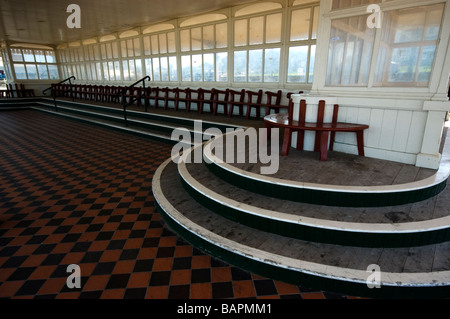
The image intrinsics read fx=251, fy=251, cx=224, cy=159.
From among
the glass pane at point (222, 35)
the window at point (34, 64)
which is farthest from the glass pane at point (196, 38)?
the window at point (34, 64)

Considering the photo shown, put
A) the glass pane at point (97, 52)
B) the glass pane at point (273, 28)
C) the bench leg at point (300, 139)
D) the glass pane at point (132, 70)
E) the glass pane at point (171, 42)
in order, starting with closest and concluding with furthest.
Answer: the bench leg at point (300, 139) < the glass pane at point (273, 28) < the glass pane at point (171, 42) < the glass pane at point (132, 70) < the glass pane at point (97, 52)

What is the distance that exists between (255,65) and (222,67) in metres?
1.14

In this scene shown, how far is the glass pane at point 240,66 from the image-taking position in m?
6.94

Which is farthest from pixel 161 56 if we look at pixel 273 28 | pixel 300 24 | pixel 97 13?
pixel 300 24

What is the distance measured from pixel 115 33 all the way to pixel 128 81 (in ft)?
6.57

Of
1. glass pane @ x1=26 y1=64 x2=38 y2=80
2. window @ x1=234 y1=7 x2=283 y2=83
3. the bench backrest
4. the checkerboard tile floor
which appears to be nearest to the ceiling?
window @ x1=234 y1=7 x2=283 y2=83

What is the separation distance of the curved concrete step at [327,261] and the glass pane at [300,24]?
203 inches

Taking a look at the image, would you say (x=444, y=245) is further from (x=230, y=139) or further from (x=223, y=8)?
(x=223, y=8)

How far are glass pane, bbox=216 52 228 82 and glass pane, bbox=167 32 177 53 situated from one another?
6.52 ft

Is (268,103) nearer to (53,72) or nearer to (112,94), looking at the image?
(112,94)

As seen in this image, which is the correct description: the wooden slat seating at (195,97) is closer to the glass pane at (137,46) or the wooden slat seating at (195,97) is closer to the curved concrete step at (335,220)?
the glass pane at (137,46)

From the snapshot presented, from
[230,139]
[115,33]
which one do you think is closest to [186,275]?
[230,139]

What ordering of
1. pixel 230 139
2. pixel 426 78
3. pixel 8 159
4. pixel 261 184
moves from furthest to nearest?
pixel 8 159, pixel 230 139, pixel 426 78, pixel 261 184

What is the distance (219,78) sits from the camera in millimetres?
7562
